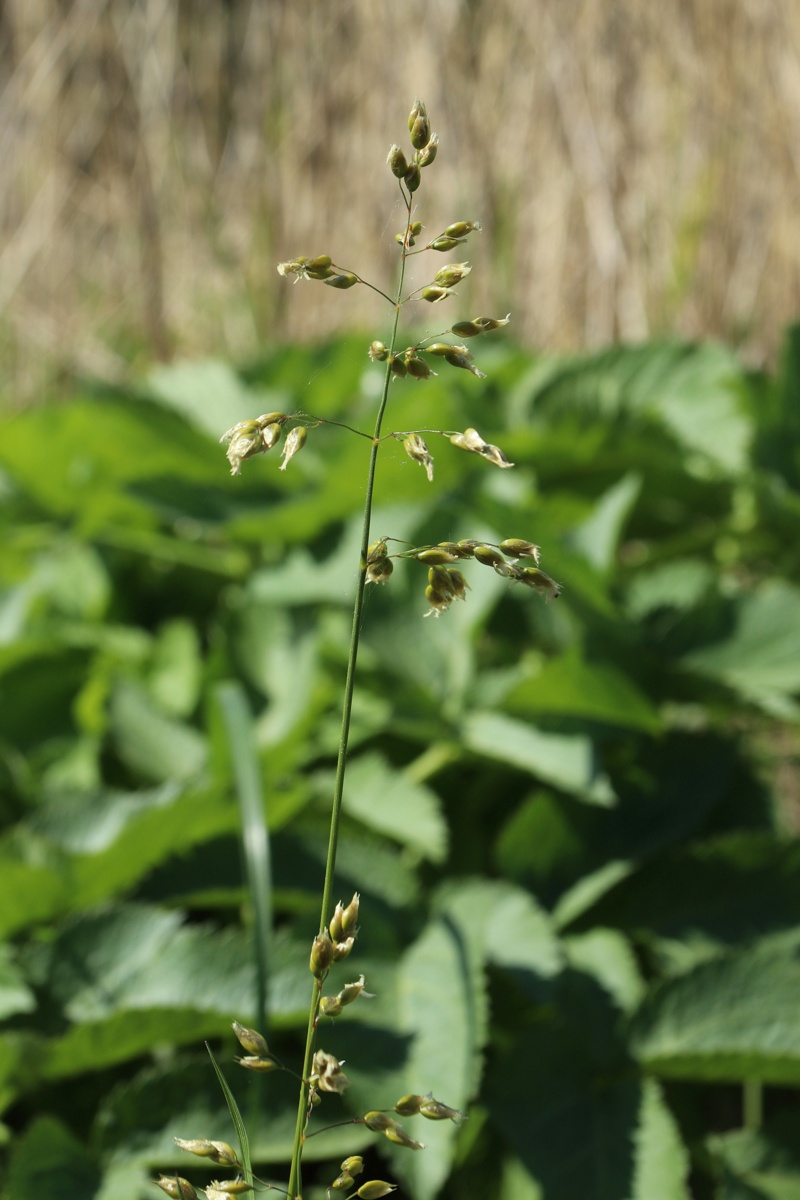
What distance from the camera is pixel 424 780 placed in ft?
3.94

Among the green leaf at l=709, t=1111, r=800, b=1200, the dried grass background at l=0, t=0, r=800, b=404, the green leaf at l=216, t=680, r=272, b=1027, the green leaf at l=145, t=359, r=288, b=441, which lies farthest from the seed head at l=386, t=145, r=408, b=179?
the dried grass background at l=0, t=0, r=800, b=404

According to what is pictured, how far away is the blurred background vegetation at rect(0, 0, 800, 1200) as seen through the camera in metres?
0.89

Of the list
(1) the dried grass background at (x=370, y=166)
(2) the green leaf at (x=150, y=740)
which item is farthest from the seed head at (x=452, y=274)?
(1) the dried grass background at (x=370, y=166)

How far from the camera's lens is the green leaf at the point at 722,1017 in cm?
87

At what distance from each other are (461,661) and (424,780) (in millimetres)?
132

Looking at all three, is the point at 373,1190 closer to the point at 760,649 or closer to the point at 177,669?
the point at 760,649

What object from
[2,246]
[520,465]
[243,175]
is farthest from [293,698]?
[2,246]

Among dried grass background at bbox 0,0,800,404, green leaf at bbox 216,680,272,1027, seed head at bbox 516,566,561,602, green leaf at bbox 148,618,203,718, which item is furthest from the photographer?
dried grass background at bbox 0,0,800,404

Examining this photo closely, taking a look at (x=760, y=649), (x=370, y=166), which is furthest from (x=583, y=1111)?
(x=370, y=166)

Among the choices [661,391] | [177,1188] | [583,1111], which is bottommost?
[177,1188]

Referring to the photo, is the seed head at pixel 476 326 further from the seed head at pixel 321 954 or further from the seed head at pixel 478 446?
the seed head at pixel 321 954

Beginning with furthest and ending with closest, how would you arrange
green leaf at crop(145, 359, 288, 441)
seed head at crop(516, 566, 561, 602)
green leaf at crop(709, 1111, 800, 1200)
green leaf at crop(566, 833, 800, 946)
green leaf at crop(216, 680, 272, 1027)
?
green leaf at crop(145, 359, 288, 441), green leaf at crop(566, 833, 800, 946), green leaf at crop(709, 1111, 800, 1200), green leaf at crop(216, 680, 272, 1027), seed head at crop(516, 566, 561, 602)

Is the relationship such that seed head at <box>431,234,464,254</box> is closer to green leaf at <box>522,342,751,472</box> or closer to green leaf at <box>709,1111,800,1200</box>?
green leaf at <box>709,1111,800,1200</box>

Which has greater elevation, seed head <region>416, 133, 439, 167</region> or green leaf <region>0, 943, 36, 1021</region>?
seed head <region>416, 133, 439, 167</region>
